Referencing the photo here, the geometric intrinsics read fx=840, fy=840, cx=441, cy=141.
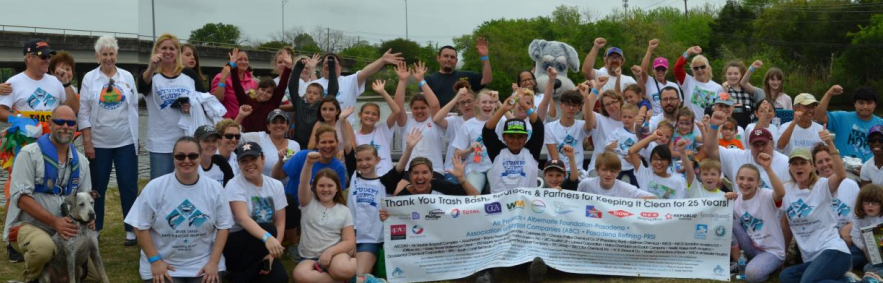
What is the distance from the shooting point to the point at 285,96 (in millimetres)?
11227

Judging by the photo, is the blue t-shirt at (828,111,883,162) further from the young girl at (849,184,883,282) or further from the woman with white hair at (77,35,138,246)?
the woman with white hair at (77,35,138,246)

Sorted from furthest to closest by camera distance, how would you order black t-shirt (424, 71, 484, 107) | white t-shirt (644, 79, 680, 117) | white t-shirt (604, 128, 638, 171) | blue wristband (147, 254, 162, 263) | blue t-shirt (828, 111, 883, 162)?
white t-shirt (644, 79, 680, 117) → black t-shirt (424, 71, 484, 107) → blue t-shirt (828, 111, 883, 162) → white t-shirt (604, 128, 638, 171) → blue wristband (147, 254, 162, 263)

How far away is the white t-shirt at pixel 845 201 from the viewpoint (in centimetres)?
820

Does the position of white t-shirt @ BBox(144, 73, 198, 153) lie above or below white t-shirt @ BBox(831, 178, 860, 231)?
above

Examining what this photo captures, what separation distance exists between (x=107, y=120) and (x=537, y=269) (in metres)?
4.74

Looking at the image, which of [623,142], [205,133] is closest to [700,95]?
[623,142]

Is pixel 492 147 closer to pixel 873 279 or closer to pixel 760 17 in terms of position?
pixel 873 279

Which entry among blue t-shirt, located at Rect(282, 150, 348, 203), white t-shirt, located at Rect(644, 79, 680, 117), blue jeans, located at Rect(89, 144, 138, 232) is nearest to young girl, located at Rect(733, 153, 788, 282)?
white t-shirt, located at Rect(644, 79, 680, 117)

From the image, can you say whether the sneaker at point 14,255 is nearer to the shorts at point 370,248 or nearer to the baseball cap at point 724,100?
the shorts at point 370,248

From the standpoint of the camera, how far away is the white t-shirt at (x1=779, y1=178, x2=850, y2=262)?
7.88 metres

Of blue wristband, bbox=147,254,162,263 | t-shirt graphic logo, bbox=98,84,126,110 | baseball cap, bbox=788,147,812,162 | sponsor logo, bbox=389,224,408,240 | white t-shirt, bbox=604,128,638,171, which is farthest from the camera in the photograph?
white t-shirt, bbox=604,128,638,171

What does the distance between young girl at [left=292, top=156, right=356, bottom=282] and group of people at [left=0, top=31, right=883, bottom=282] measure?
1cm

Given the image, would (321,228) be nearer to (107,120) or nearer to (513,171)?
(513,171)

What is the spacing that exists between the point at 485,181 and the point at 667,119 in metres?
2.42
